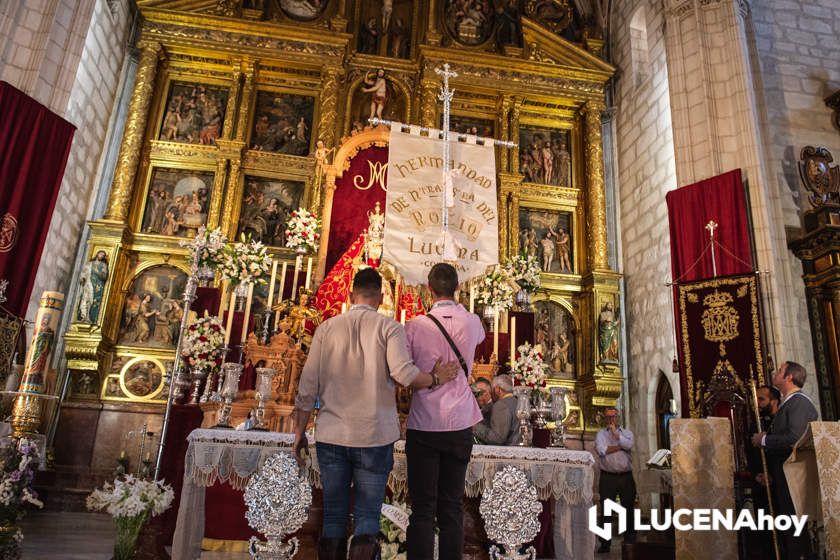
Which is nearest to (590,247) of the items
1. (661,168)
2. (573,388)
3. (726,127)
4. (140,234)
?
(661,168)

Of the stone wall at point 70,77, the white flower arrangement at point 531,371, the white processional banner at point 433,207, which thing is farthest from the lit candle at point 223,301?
the white flower arrangement at point 531,371

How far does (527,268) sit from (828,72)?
542 centimetres

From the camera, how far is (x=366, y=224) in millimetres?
9859

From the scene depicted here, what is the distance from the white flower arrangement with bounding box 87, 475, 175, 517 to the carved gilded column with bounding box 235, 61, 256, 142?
751cm

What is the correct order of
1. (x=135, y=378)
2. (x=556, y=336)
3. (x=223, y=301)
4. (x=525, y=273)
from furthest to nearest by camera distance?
1. (x=556, y=336)
2. (x=135, y=378)
3. (x=223, y=301)
4. (x=525, y=273)

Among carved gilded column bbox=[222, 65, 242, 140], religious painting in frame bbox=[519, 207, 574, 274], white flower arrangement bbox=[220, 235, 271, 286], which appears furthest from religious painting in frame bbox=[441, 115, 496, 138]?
white flower arrangement bbox=[220, 235, 271, 286]

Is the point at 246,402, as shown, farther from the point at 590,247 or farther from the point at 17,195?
the point at 590,247

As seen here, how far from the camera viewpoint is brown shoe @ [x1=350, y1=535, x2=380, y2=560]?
2648mm

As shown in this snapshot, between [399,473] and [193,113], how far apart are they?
28.1 feet

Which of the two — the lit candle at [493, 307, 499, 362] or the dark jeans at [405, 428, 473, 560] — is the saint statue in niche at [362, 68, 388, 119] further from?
→ the dark jeans at [405, 428, 473, 560]

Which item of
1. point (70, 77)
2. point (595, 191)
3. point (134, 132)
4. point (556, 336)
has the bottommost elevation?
point (556, 336)

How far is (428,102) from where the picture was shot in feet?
34.7

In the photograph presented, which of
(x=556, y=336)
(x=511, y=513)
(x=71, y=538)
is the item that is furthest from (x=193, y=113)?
(x=511, y=513)

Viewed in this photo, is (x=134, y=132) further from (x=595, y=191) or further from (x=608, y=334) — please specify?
(x=608, y=334)
